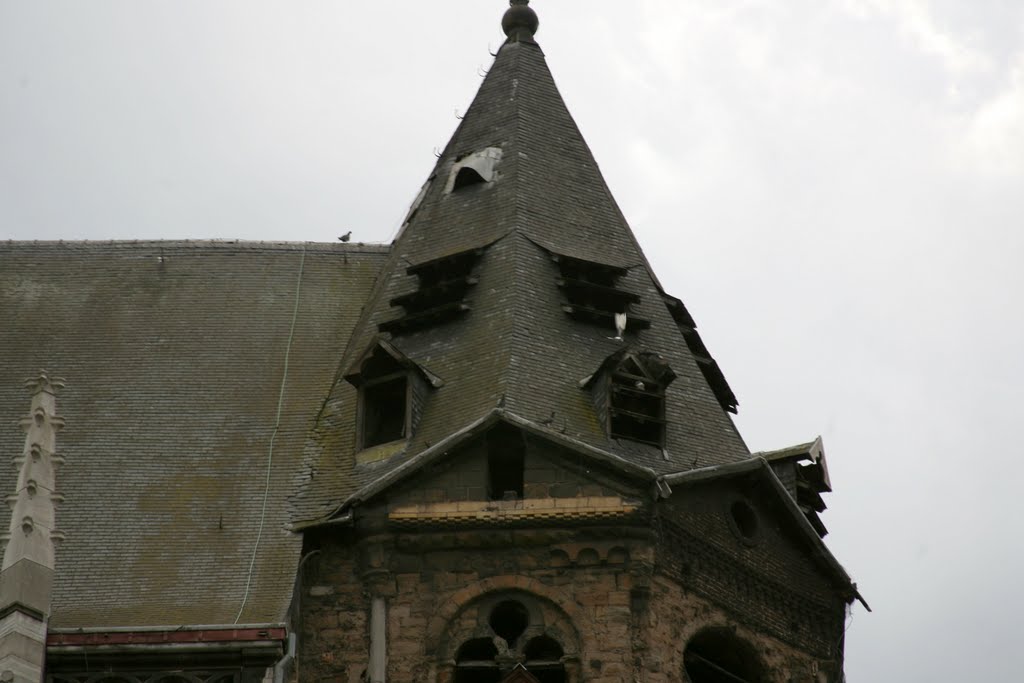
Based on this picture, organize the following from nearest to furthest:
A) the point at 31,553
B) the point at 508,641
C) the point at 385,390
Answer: the point at 31,553 → the point at 508,641 → the point at 385,390

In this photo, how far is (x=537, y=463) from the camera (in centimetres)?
3309

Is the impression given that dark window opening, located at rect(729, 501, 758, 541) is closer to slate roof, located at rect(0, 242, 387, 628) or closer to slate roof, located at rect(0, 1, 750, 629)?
slate roof, located at rect(0, 1, 750, 629)

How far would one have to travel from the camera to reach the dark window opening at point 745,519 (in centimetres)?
3453

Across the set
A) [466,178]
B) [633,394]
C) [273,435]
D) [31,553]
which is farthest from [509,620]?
[466,178]

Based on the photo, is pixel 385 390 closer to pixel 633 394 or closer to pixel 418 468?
pixel 418 468

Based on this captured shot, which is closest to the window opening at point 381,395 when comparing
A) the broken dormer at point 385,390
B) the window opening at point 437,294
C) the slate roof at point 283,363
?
the broken dormer at point 385,390

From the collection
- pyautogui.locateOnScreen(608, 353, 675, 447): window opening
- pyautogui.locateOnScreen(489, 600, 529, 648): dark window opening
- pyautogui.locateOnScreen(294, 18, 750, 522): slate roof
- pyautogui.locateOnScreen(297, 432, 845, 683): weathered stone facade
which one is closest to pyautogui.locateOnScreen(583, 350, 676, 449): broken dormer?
pyautogui.locateOnScreen(608, 353, 675, 447): window opening

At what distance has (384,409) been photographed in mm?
35531

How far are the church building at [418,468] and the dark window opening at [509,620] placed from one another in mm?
41

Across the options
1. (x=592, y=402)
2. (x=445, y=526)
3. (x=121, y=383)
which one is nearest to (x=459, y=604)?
(x=445, y=526)

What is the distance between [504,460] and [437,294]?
13.3 feet

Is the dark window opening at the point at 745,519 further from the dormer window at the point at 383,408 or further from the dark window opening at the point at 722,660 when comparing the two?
the dormer window at the point at 383,408

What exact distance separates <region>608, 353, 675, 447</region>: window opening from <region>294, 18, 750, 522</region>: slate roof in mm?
282

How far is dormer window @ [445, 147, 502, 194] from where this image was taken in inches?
1537
